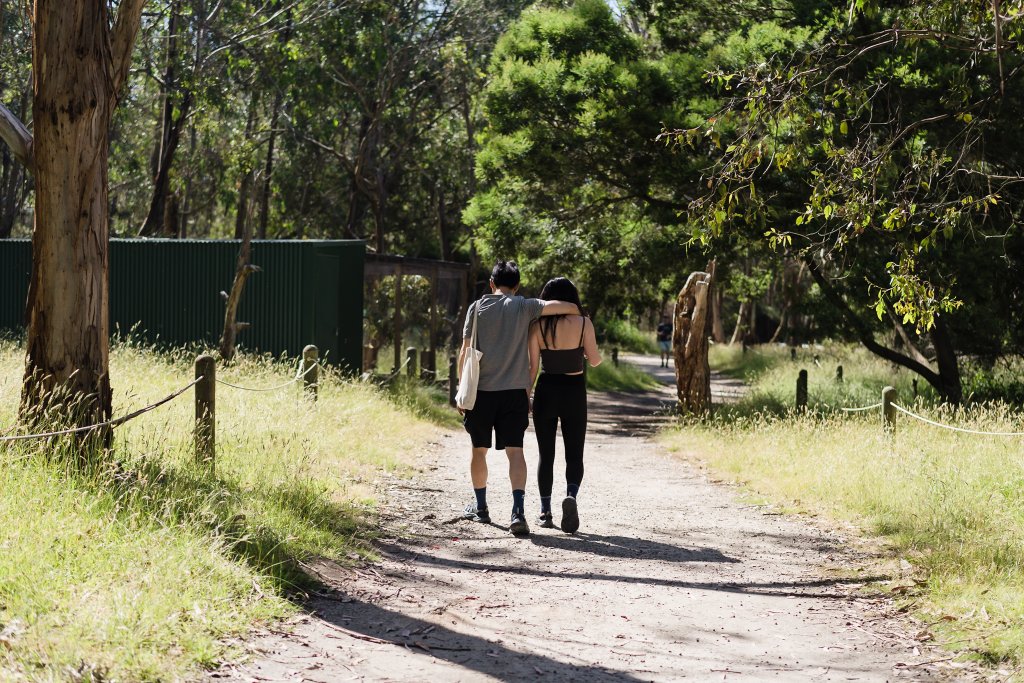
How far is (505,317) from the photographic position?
323 inches

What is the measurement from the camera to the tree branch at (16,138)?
755cm

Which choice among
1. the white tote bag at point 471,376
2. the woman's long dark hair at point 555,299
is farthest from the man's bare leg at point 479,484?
the woman's long dark hair at point 555,299

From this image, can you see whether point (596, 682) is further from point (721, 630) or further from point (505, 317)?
point (505, 317)

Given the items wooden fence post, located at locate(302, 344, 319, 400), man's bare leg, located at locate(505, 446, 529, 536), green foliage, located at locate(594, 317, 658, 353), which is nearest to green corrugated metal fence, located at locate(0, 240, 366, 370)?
wooden fence post, located at locate(302, 344, 319, 400)

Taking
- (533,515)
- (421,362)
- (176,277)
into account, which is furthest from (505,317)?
(421,362)

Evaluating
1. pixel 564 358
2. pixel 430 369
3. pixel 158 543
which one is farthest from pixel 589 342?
pixel 430 369

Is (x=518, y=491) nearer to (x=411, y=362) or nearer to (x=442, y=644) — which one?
(x=442, y=644)

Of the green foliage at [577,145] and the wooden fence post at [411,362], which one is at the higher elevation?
the green foliage at [577,145]

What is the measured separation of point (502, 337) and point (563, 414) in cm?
80

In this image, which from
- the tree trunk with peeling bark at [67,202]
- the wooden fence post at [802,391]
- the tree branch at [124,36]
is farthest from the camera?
the wooden fence post at [802,391]

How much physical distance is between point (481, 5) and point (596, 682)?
2669cm

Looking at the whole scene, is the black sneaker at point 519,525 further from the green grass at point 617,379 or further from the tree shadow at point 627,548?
the green grass at point 617,379

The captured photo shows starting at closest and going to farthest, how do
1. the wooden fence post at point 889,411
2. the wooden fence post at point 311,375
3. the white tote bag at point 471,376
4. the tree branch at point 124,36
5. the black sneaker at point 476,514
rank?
the tree branch at point 124,36
the white tote bag at point 471,376
the black sneaker at point 476,514
the wooden fence post at point 889,411
the wooden fence post at point 311,375

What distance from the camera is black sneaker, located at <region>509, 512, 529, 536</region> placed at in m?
8.22
